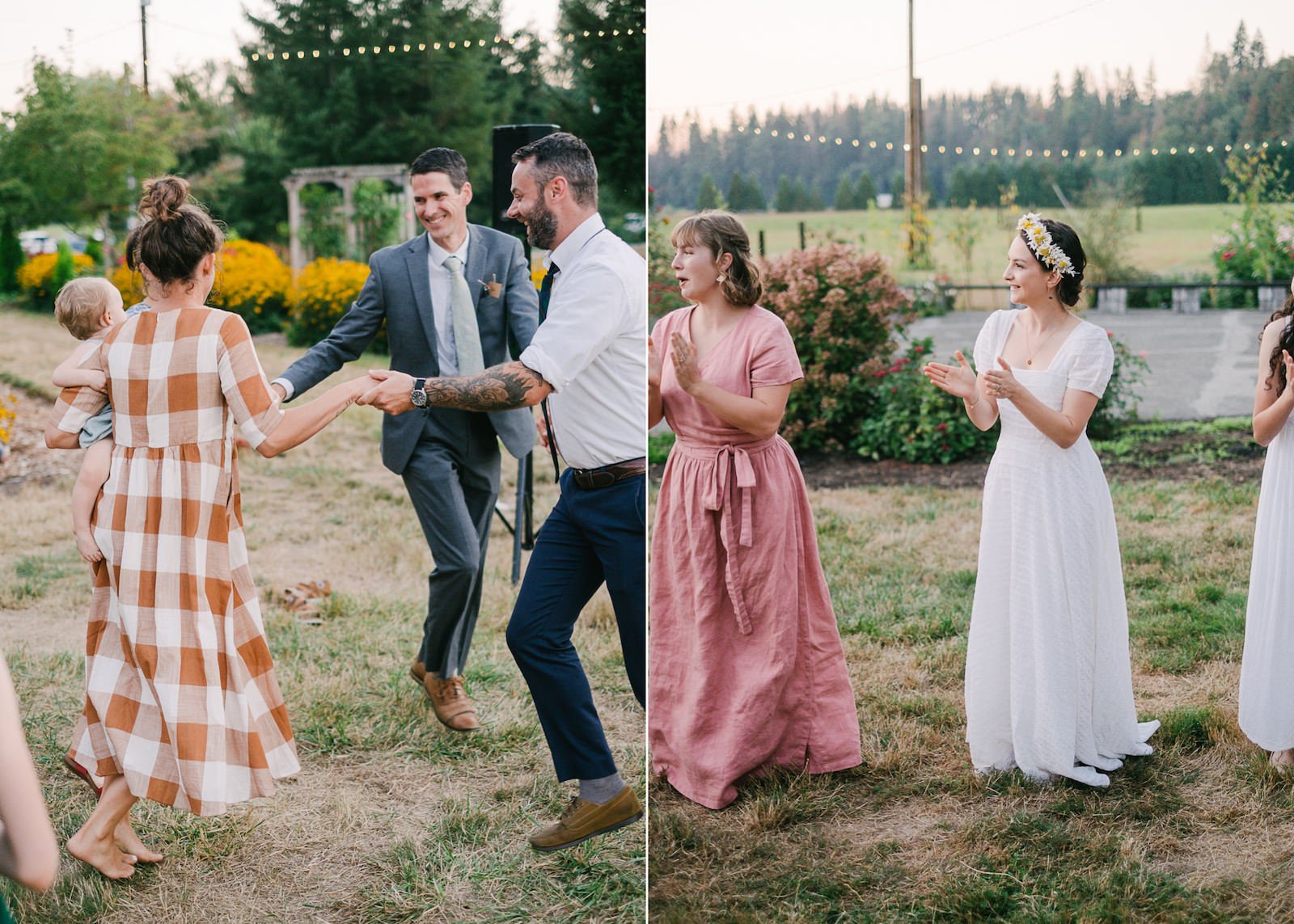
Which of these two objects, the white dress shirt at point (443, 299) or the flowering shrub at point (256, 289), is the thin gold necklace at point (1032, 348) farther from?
the flowering shrub at point (256, 289)

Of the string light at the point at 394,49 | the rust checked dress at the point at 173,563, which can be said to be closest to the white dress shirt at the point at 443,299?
the rust checked dress at the point at 173,563

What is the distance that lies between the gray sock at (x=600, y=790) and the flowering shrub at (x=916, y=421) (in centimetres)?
467

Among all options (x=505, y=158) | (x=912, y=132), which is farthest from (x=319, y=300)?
(x=505, y=158)

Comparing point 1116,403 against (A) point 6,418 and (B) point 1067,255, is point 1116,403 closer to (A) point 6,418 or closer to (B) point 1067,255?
(B) point 1067,255

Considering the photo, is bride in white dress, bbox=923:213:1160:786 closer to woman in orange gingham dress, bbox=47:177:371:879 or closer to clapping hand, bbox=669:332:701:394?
clapping hand, bbox=669:332:701:394

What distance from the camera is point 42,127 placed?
9711 mm

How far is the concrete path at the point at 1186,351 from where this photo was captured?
7.75 meters

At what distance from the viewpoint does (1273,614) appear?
10.4 feet

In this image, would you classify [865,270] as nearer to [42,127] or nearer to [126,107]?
[42,127]

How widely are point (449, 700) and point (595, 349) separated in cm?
161

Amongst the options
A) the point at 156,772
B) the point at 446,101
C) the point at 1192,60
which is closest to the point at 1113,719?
the point at 156,772

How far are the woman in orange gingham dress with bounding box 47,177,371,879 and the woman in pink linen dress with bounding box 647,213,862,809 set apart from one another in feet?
3.16

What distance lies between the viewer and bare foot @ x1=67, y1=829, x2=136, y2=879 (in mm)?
2689

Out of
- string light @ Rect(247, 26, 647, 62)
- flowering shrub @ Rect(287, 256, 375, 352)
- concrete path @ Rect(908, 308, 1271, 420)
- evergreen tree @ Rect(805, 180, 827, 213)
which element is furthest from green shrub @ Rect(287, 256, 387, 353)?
string light @ Rect(247, 26, 647, 62)
